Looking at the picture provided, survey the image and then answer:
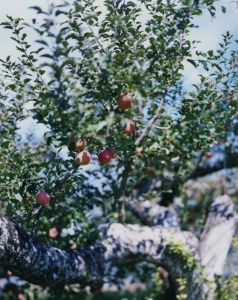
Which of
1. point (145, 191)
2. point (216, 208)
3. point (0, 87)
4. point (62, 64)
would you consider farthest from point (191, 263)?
point (62, 64)

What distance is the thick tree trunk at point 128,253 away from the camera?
3.08 m

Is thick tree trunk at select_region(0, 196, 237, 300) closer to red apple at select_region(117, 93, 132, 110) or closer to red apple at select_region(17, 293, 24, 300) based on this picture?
red apple at select_region(117, 93, 132, 110)

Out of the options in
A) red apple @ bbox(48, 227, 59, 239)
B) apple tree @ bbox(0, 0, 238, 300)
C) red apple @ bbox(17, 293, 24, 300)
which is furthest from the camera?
red apple @ bbox(17, 293, 24, 300)

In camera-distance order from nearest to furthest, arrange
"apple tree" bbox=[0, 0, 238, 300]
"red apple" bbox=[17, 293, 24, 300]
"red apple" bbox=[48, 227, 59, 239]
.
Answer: "apple tree" bbox=[0, 0, 238, 300] < "red apple" bbox=[48, 227, 59, 239] < "red apple" bbox=[17, 293, 24, 300]

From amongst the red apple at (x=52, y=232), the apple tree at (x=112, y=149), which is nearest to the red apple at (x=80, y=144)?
the apple tree at (x=112, y=149)

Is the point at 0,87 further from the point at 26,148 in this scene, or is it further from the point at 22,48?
the point at 26,148

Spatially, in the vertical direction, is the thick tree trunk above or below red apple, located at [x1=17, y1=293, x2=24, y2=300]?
above

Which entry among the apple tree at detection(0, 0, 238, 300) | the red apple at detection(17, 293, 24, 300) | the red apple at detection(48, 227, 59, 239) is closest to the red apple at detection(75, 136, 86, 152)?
the apple tree at detection(0, 0, 238, 300)

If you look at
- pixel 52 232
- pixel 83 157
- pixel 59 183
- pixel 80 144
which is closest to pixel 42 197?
pixel 59 183

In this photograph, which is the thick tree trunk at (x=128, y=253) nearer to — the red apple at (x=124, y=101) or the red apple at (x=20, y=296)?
the red apple at (x=124, y=101)

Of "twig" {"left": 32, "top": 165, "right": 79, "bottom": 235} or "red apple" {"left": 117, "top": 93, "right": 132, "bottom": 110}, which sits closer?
"red apple" {"left": 117, "top": 93, "right": 132, "bottom": 110}

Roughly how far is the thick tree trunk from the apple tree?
10 millimetres

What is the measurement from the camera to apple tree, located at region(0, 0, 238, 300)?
2.51m

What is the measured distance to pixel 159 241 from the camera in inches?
177
